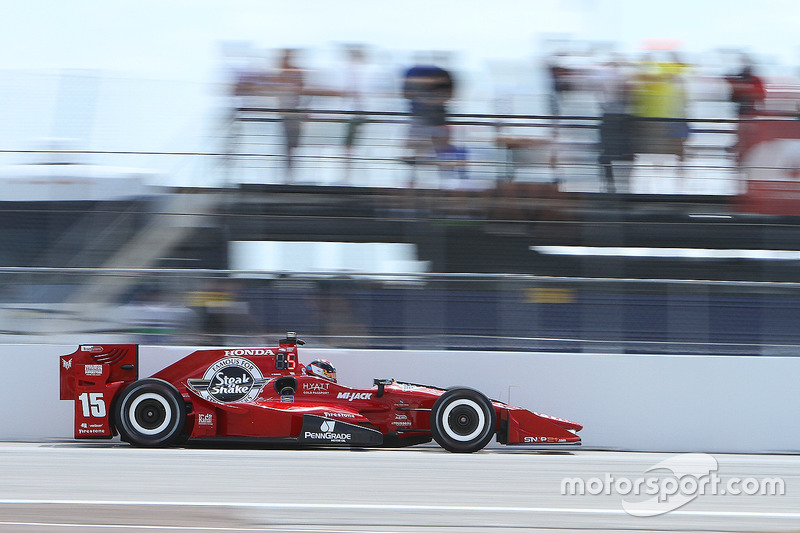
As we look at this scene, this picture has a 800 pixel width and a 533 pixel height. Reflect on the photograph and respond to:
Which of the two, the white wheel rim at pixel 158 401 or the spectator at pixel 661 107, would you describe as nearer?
the white wheel rim at pixel 158 401

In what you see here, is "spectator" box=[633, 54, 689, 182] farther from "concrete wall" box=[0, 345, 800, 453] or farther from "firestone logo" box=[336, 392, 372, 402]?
"firestone logo" box=[336, 392, 372, 402]

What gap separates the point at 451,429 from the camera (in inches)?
278

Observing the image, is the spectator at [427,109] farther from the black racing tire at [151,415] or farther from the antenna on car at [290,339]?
the black racing tire at [151,415]

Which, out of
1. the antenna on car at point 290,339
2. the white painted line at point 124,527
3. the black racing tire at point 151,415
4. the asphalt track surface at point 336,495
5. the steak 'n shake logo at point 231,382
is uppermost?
the antenna on car at point 290,339

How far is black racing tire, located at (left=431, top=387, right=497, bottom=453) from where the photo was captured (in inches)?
277

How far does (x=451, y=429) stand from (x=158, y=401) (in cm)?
207

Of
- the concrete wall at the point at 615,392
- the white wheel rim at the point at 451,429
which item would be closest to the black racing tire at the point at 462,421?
the white wheel rim at the point at 451,429

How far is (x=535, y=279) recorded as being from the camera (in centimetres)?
739

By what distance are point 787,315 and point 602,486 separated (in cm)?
308

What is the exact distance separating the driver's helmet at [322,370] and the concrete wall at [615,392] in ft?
0.90

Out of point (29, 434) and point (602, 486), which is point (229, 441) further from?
point (602, 486)

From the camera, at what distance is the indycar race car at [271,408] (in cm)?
693

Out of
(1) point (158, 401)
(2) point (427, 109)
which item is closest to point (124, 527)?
(1) point (158, 401)

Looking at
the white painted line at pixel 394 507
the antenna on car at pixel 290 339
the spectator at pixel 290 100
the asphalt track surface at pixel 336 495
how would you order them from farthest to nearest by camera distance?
the spectator at pixel 290 100, the antenna on car at pixel 290 339, the white painted line at pixel 394 507, the asphalt track surface at pixel 336 495
